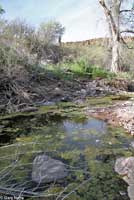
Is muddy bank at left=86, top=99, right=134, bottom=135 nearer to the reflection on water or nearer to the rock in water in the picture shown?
the reflection on water

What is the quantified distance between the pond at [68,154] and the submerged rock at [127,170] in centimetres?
5

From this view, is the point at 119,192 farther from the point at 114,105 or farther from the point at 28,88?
the point at 28,88

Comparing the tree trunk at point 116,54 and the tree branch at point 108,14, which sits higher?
the tree branch at point 108,14

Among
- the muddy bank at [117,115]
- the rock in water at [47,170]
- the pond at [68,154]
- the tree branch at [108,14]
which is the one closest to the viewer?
the pond at [68,154]

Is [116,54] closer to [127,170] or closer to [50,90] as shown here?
[50,90]

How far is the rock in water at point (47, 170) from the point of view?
106 inches

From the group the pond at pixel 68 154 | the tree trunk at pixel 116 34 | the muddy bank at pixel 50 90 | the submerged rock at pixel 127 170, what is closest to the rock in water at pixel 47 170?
the pond at pixel 68 154

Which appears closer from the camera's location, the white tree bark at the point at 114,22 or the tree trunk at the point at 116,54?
the white tree bark at the point at 114,22

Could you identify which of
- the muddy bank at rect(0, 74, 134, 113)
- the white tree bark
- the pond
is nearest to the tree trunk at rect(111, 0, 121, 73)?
the white tree bark

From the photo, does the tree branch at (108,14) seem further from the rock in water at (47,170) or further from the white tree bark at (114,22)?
the rock in water at (47,170)

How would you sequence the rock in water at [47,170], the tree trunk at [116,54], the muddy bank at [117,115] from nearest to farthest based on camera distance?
the rock in water at [47,170] → the muddy bank at [117,115] → the tree trunk at [116,54]

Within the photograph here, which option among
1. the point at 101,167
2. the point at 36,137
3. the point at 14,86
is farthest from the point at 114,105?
the point at 101,167

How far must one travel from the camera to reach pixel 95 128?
192 inches

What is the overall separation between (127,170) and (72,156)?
0.80 m
